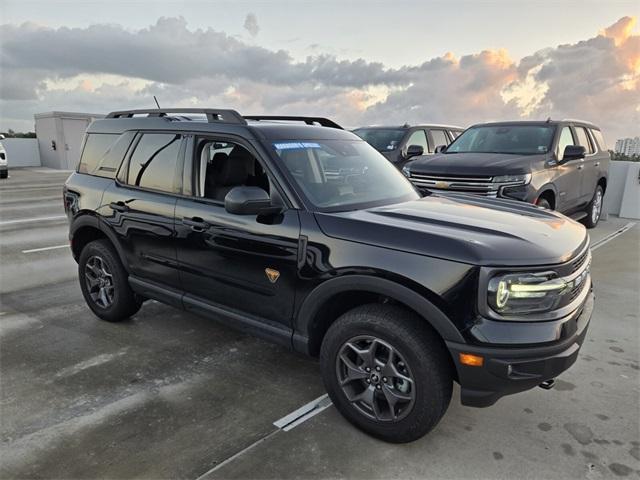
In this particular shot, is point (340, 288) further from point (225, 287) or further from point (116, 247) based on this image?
point (116, 247)

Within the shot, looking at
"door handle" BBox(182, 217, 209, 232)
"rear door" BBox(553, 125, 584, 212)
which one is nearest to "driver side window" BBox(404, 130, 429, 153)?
"rear door" BBox(553, 125, 584, 212)

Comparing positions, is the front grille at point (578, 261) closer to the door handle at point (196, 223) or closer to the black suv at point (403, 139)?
the door handle at point (196, 223)

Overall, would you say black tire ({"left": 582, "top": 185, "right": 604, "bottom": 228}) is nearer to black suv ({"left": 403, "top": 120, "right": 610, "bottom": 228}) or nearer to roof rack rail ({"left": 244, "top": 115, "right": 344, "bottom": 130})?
black suv ({"left": 403, "top": 120, "right": 610, "bottom": 228})

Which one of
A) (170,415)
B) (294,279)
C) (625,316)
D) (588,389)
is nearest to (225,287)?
(294,279)

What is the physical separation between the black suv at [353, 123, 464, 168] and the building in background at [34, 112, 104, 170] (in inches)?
941

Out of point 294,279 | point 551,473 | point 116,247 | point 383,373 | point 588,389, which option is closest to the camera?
point 551,473


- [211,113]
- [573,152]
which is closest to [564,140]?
[573,152]

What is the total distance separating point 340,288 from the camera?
2777mm

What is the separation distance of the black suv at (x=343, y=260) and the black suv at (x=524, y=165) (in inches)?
120

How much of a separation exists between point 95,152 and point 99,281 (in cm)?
123

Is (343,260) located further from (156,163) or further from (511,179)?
(511,179)

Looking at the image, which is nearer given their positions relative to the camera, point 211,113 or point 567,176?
point 211,113

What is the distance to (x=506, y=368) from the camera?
7.81 ft

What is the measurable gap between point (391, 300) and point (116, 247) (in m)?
2.68
